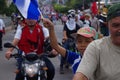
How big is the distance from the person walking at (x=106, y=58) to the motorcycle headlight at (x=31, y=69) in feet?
10.9

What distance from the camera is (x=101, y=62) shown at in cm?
257

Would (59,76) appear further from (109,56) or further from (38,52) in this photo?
(109,56)

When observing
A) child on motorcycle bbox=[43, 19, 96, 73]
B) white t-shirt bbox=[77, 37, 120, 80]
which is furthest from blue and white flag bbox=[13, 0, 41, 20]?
white t-shirt bbox=[77, 37, 120, 80]

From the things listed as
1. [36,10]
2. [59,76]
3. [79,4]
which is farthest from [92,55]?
[79,4]

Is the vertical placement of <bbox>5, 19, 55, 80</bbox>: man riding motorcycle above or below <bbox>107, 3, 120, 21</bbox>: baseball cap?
below

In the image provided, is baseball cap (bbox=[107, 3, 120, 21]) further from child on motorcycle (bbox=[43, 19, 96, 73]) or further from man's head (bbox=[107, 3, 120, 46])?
child on motorcycle (bbox=[43, 19, 96, 73])

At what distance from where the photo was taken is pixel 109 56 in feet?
8.45

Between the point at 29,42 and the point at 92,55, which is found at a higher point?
the point at 92,55

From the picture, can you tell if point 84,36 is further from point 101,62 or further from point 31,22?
point 31,22

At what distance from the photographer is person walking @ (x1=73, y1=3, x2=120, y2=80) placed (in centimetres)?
→ 252

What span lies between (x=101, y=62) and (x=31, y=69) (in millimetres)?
3384

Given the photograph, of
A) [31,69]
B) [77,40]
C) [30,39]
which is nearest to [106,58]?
[77,40]

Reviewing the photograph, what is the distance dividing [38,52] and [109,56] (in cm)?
387

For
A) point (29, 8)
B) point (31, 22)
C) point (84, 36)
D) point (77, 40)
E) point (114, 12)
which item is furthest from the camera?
point (31, 22)
